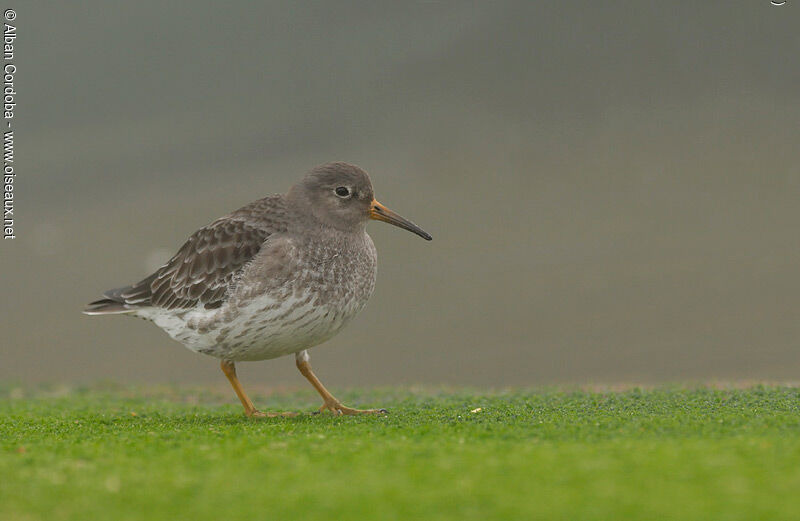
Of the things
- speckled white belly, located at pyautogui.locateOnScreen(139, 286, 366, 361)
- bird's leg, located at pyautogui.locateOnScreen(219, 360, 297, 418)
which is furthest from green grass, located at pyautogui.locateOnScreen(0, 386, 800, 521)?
speckled white belly, located at pyautogui.locateOnScreen(139, 286, 366, 361)

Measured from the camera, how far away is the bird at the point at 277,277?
1088 centimetres

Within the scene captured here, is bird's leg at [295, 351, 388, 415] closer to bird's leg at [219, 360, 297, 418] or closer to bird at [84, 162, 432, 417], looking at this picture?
bird at [84, 162, 432, 417]

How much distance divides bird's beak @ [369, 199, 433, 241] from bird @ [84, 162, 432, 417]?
0.05 feet

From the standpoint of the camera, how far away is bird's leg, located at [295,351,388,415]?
11.9m

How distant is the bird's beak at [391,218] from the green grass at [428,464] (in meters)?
Answer: 2.54

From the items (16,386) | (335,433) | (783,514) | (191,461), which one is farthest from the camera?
(16,386)

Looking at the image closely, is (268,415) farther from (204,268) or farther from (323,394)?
(204,268)

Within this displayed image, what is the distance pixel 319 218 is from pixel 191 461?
14.7 feet

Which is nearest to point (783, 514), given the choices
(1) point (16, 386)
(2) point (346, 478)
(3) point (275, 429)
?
(2) point (346, 478)

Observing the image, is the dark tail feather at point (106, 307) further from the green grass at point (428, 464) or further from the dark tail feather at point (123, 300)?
the green grass at point (428, 464)

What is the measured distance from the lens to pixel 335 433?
383 inches

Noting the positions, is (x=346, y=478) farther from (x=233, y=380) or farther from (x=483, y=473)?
(x=233, y=380)

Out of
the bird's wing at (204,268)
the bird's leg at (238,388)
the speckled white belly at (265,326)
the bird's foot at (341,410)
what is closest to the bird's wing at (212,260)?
the bird's wing at (204,268)

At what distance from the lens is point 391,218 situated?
12.3 metres
